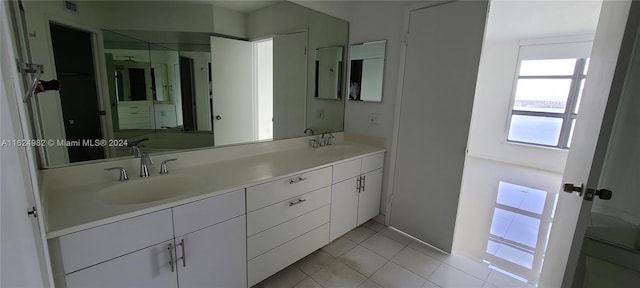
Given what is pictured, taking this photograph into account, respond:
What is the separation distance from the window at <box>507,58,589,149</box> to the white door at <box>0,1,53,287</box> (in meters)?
6.71

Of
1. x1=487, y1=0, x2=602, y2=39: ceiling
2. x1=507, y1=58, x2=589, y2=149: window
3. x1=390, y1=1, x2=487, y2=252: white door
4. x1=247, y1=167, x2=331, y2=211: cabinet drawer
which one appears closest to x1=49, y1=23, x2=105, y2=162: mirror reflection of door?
x1=247, y1=167, x2=331, y2=211: cabinet drawer

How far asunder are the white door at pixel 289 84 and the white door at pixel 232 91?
→ 24 centimetres

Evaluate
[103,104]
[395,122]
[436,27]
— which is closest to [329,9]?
[436,27]

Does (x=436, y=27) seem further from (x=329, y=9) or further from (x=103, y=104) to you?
(x=103, y=104)

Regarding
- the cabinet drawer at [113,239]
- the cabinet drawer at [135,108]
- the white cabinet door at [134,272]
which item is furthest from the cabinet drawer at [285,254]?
the cabinet drawer at [135,108]

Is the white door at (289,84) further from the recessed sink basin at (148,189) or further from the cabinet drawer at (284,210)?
the recessed sink basin at (148,189)

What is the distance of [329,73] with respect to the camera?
263 centimetres

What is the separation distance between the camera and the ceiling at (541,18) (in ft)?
9.94

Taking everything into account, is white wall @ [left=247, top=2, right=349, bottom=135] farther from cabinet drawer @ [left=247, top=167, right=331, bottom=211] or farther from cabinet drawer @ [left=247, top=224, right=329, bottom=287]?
cabinet drawer @ [left=247, top=224, right=329, bottom=287]

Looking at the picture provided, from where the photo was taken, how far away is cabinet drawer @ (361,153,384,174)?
2355mm

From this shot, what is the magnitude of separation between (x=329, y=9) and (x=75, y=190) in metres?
2.28

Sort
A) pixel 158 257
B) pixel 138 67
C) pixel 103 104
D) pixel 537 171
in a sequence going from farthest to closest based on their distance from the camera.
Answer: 1. pixel 537 171
2. pixel 138 67
3. pixel 103 104
4. pixel 158 257

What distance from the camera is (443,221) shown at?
7.32 ft

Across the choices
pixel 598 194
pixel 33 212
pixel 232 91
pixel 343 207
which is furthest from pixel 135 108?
pixel 598 194
